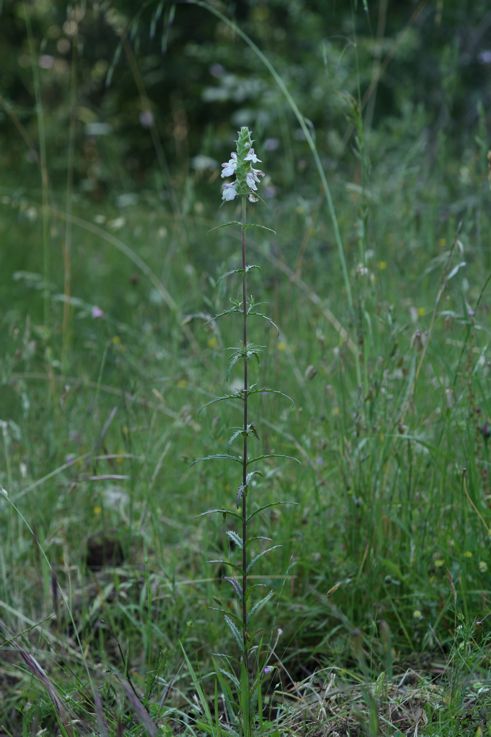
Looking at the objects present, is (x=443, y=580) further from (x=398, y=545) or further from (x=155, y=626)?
(x=155, y=626)

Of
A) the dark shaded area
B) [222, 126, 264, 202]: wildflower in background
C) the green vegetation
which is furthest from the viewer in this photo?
the dark shaded area

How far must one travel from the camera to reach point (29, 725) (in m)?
1.74

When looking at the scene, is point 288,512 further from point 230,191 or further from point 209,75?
point 209,75

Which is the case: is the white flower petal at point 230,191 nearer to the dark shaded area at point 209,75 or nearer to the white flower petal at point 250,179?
the white flower petal at point 250,179

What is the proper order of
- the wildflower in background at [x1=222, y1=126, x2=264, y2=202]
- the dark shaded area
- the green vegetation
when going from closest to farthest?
the wildflower in background at [x1=222, y1=126, x2=264, y2=202], the green vegetation, the dark shaded area

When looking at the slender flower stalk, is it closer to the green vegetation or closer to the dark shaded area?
the green vegetation

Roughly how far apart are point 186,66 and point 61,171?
59.5 inches

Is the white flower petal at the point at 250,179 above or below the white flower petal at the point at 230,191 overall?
above

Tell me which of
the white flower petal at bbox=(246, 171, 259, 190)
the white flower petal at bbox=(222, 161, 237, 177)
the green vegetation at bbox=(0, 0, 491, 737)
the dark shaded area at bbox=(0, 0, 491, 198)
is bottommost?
the green vegetation at bbox=(0, 0, 491, 737)

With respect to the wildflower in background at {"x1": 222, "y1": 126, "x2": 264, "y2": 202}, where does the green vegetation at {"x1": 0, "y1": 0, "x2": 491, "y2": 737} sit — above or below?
below

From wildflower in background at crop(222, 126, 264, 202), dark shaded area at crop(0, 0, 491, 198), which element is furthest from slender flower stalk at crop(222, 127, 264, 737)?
dark shaded area at crop(0, 0, 491, 198)

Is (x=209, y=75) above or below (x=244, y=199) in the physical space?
above

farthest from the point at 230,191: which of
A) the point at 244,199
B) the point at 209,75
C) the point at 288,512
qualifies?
the point at 209,75

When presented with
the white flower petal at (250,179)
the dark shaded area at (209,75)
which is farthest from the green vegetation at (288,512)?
the dark shaded area at (209,75)
